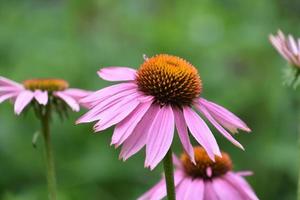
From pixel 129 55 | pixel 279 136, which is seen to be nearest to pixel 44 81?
pixel 279 136

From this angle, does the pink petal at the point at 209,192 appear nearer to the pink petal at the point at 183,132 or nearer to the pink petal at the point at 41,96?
the pink petal at the point at 183,132

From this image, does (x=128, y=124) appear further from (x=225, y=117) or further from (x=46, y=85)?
(x=46, y=85)

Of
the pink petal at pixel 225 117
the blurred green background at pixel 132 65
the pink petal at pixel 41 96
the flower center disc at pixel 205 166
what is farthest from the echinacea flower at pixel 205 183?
the blurred green background at pixel 132 65

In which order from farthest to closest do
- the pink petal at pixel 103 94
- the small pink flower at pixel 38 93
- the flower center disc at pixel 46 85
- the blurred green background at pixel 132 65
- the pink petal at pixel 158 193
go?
1. the blurred green background at pixel 132 65
2. the flower center disc at pixel 46 85
3. the small pink flower at pixel 38 93
4. the pink petal at pixel 158 193
5. the pink petal at pixel 103 94

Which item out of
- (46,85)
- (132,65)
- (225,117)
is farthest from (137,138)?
(132,65)

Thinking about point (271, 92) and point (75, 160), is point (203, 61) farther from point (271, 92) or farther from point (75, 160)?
point (75, 160)

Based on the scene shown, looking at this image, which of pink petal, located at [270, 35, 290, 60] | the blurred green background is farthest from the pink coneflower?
the blurred green background

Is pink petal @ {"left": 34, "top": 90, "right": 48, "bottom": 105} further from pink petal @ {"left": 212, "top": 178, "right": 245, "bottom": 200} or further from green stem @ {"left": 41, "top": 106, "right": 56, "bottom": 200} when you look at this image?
pink petal @ {"left": 212, "top": 178, "right": 245, "bottom": 200}

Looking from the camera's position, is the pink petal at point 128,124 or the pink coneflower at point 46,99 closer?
the pink petal at point 128,124
